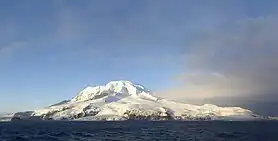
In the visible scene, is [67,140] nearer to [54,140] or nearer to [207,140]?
[54,140]

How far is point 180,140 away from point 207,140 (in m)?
6.29

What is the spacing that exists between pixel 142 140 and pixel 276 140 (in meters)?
29.9

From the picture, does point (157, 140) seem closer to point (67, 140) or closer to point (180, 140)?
point (180, 140)

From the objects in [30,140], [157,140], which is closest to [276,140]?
[157,140]

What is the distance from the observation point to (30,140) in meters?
89.0

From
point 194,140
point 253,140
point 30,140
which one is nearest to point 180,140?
point 194,140

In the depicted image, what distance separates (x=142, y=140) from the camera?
297ft

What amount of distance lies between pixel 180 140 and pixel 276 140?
21427 millimetres

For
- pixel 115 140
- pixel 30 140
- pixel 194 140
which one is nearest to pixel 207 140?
pixel 194 140

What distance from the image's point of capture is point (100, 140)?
91.1 metres

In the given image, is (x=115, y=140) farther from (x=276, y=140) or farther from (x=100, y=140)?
(x=276, y=140)

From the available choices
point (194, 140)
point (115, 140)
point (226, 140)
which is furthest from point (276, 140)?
point (115, 140)

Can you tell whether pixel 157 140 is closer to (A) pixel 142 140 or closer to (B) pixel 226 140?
(A) pixel 142 140

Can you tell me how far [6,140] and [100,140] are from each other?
20458 mm
